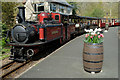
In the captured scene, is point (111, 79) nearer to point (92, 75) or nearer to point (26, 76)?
point (92, 75)

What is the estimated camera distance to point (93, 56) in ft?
16.1

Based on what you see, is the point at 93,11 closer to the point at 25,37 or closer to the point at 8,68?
the point at 25,37

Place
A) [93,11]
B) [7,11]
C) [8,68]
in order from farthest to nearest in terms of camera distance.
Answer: [93,11] → [7,11] → [8,68]

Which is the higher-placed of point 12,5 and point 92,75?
point 12,5

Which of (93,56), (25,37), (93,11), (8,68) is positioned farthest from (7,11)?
(93,11)

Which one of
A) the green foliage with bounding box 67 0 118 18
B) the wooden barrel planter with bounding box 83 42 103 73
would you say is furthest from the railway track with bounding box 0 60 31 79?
the green foliage with bounding box 67 0 118 18

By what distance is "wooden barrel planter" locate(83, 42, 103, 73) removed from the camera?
488cm

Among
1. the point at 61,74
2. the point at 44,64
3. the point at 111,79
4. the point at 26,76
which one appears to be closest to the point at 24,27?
the point at 44,64

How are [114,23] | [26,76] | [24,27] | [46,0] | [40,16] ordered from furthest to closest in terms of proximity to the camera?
[114,23] < [46,0] < [40,16] < [24,27] < [26,76]

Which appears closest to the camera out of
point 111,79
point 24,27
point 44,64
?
point 111,79

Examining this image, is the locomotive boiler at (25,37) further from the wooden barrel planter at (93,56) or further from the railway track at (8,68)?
the wooden barrel planter at (93,56)

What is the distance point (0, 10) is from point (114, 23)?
109 ft

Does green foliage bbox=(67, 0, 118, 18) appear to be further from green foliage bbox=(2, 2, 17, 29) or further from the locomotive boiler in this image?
the locomotive boiler

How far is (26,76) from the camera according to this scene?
192 inches
